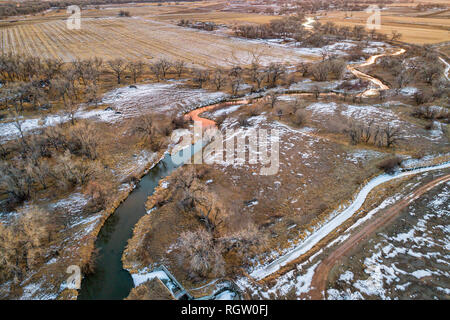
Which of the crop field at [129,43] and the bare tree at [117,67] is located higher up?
the crop field at [129,43]

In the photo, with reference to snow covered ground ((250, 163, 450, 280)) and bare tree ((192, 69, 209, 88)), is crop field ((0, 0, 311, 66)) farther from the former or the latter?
snow covered ground ((250, 163, 450, 280))

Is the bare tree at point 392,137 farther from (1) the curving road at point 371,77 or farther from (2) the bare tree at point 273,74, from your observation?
(2) the bare tree at point 273,74

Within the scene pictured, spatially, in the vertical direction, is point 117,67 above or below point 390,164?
above

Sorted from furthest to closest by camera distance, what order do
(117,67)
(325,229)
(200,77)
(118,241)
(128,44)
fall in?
(128,44), (117,67), (200,77), (325,229), (118,241)

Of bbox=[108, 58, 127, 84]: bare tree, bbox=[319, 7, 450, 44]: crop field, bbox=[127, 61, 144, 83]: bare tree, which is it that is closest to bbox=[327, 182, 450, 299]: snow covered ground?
bbox=[127, 61, 144, 83]: bare tree

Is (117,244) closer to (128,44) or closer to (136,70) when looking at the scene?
(136,70)

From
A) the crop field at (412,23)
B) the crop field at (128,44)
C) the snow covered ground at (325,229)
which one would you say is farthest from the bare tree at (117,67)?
the crop field at (412,23)

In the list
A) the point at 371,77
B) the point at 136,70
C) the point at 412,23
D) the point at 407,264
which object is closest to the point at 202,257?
the point at 407,264

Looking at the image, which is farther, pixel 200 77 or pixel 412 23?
pixel 412 23

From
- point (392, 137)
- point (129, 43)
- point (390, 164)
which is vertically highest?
point (129, 43)

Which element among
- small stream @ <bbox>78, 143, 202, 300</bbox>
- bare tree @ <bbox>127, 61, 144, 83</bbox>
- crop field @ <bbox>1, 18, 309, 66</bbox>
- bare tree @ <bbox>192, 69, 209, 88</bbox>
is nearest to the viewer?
→ small stream @ <bbox>78, 143, 202, 300</bbox>
